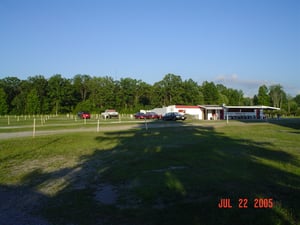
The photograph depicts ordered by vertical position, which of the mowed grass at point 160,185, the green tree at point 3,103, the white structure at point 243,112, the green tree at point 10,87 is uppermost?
the green tree at point 10,87

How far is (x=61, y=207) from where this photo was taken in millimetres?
5770

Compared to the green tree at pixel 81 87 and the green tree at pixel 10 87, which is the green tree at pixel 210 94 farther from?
the green tree at pixel 10 87

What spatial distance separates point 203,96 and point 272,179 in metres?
107

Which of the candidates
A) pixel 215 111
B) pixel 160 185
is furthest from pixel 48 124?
pixel 215 111

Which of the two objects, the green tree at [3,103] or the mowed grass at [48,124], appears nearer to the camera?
the mowed grass at [48,124]

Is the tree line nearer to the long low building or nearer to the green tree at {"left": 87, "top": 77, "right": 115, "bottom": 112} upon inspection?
the green tree at {"left": 87, "top": 77, "right": 115, "bottom": 112}

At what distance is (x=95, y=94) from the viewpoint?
108 meters

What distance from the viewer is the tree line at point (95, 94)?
324 feet
